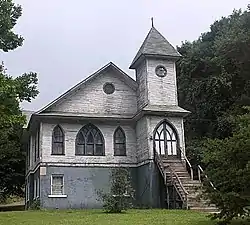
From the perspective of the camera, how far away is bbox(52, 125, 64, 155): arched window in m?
28.0

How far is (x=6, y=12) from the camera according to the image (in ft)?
73.1

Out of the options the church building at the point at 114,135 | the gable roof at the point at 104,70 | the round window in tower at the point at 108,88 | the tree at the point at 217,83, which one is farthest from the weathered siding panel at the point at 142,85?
the tree at the point at 217,83

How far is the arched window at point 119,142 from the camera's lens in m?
29.1

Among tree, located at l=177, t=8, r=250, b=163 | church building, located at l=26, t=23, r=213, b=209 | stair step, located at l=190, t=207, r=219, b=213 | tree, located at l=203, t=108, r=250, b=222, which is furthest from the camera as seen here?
tree, located at l=177, t=8, r=250, b=163

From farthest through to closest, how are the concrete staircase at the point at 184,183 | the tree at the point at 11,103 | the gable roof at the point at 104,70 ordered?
the gable roof at the point at 104,70, the concrete staircase at the point at 184,183, the tree at the point at 11,103

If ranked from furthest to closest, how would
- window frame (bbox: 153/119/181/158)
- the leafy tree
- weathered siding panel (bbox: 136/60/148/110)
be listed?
the leafy tree, weathered siding panel (bbox: 136/60/148/110), window frame (bbox: 153/119/181/158)

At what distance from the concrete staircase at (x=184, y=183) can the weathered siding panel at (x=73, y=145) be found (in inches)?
113

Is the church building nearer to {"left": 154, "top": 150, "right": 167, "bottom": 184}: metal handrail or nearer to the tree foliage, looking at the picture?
{"left": 154, "top": 150, "right": 167, "bottom": 184}: metal handrail

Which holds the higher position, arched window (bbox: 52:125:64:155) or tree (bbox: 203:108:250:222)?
arched window (bbox: 52:125:64:155)

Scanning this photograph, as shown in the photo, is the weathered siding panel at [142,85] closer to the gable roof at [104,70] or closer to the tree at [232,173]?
the gable roof at [104,70]

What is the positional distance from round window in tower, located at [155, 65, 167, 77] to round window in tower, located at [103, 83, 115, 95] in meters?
3.09

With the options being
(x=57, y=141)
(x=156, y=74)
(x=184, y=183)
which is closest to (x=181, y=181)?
(x=184, y=183)

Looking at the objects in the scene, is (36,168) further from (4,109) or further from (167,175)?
(4,109)

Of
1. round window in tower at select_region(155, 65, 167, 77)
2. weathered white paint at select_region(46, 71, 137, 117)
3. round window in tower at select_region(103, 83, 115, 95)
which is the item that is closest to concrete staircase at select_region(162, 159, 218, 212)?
weathered white paint at select_region(46, 71, 137, 117)
